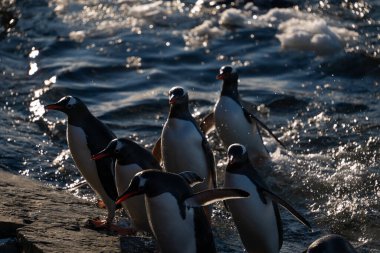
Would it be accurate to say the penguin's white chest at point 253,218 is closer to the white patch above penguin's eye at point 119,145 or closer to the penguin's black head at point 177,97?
the white patch above penguin's eye at point 119,145

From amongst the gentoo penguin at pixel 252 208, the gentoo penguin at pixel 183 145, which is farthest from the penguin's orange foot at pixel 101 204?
the gentoo penguin at pixel 252 208

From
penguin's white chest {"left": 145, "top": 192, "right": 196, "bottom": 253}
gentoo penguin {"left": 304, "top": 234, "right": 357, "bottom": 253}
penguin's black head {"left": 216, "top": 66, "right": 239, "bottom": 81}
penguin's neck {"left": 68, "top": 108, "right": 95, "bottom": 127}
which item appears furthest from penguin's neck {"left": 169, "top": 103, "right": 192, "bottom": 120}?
gentoo penguin {"left": 304, "top": 234, "right": 357, "bottom": 253}

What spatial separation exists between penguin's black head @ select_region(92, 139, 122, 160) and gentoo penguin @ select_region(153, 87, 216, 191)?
103 centimetres

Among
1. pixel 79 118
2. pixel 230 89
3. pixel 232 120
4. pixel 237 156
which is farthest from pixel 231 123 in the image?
pixel 237 156

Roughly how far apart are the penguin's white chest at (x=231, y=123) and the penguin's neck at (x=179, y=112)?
5.02ft

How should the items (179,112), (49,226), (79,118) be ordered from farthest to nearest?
(179,112) < (79,118) < (49,226)

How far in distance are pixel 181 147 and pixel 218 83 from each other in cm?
524

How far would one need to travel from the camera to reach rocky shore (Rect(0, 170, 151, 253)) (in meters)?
6.08

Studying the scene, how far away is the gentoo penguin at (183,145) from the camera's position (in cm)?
759

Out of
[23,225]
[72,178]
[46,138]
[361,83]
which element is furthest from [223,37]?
[23,225]

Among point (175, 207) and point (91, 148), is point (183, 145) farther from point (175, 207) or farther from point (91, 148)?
point (175, 207)

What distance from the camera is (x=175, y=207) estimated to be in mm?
5840

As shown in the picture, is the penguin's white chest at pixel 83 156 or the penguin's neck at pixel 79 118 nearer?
the penguin's white chest at pixel 83 156

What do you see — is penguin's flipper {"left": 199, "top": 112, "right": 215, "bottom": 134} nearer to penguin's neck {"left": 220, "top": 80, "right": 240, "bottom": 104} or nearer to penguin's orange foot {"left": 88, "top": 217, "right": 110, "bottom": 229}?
penguin's neck {"left": 220, "top": 80, "right": 240, "bottom": 104}
